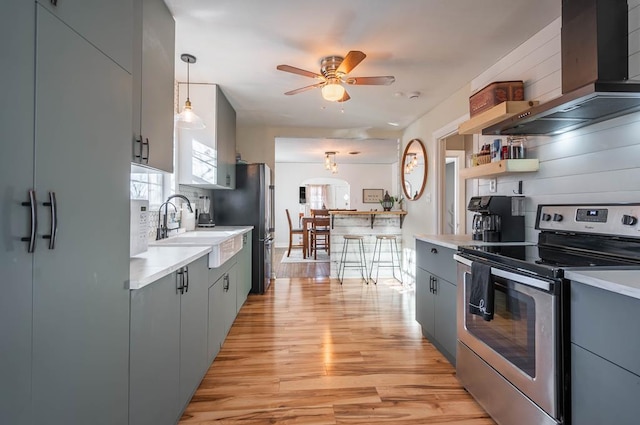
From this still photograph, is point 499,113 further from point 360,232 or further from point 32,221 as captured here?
point 360,232

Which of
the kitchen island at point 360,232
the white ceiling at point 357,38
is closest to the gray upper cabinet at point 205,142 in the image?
the white ceiling at point 357,38

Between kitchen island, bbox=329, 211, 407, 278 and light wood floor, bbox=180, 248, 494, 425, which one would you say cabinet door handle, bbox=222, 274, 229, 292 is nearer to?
light wood floor, bbox=180, 248, 494, 425

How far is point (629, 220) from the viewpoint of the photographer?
58.9 inches

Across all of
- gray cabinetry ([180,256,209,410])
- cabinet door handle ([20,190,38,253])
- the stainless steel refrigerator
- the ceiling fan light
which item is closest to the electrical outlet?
the ceiling fan light

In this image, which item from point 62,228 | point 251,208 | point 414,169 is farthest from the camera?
point 414,169

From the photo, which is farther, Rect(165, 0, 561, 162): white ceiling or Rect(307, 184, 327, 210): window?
Rect(307, 184, 327, 210): window

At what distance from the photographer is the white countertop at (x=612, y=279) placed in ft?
3.24

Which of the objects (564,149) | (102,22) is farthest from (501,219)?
(102,22)

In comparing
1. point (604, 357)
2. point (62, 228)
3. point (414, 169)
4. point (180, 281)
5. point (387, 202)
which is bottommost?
point (604, 357)

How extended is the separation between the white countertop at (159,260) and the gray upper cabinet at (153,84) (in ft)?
1.65

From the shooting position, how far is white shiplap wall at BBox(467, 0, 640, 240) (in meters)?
1.62

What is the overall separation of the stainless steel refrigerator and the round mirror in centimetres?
212

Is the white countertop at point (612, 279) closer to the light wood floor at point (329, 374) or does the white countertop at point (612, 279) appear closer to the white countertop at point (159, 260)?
the light wood floor at point (329, 374)

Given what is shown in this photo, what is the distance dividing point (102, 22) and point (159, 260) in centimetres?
101
